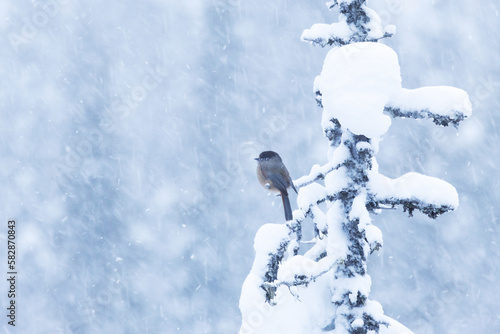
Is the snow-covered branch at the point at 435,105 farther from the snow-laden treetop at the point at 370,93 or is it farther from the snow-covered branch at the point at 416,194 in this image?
the snow-covered branch at the point at 416,194

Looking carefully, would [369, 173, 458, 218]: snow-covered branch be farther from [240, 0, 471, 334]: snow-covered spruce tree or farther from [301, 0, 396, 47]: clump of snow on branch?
[301, 0, 396, 47]: clump of snow on branch

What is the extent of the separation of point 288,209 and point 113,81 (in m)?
97.1

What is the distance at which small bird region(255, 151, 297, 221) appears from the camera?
21.0ft

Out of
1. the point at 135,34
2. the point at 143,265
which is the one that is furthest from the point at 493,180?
the point at 135,34

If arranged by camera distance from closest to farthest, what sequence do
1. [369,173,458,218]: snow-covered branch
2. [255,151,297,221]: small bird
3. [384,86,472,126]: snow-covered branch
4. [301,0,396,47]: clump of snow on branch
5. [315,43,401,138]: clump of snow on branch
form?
[315,43,401,138]: clump of snow on branch → [384,86,472,126]: snow-covered branch → [369,173,458,218]: snow-covered branch → [301,0,396,47]: clump of snow on branch → [255,151,297,221]: small bird

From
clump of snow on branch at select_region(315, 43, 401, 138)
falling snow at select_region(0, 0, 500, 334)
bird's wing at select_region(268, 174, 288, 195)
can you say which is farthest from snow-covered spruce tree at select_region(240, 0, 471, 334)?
falling snow at select_region(0, 0, 500, 334)

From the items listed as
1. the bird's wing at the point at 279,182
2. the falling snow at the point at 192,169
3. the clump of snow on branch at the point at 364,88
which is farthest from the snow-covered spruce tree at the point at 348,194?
the falling snow at the point at 192,169

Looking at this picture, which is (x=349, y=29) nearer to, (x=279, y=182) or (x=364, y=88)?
(x=364, y=88)

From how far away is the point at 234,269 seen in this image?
6050 centimetres

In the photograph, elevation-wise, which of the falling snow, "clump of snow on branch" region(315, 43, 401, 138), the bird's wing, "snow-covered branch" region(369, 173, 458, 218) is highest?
the falling snow

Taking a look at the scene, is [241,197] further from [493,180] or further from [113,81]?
[113,81]

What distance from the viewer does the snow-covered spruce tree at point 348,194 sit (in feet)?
13.3

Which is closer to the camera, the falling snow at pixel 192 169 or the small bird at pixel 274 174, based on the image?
the small bird at pixel 274 174

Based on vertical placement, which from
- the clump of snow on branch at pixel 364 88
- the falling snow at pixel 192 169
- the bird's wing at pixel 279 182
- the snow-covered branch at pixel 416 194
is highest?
the falling snow at pixel 192 169
